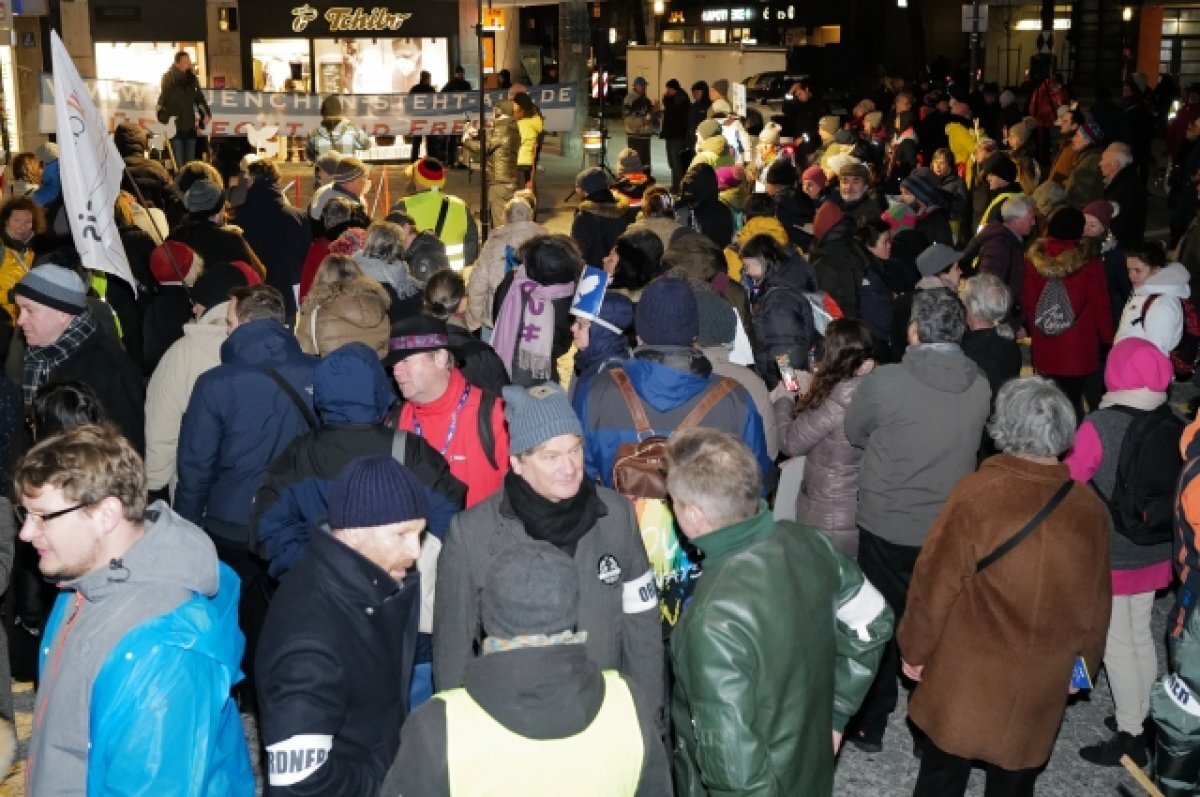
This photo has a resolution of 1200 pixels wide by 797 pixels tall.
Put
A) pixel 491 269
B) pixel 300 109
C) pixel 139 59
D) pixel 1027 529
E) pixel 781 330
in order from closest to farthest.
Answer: pixel 1027 529 → pixel 781 330 → pixel 491 269 → pixel 300 109 → pixel 139 59

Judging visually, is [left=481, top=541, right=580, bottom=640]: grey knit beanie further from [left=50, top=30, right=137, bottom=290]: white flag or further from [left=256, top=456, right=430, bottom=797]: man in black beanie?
[left=50, top=30, right=137, bottom=290]: white flag

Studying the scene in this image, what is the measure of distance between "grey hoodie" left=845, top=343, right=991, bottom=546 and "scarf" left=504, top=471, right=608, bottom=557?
1817mm

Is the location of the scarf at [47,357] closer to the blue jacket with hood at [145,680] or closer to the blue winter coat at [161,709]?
the blue jacket with hood at [145,680]

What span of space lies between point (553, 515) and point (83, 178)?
408cm

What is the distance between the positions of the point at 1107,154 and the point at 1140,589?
27.4ft

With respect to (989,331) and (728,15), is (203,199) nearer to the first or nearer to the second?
(989,331)

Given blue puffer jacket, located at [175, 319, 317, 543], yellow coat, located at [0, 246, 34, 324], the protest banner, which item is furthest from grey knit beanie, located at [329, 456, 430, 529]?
the protest banner

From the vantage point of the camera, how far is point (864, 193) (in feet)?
35.9

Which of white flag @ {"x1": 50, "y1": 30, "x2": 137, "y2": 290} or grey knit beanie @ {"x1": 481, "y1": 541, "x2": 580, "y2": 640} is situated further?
white flag @ {"x1": 50, "y1": 30, "x2": 137, "y2": 290}

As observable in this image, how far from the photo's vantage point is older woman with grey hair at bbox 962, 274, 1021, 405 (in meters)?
6.95

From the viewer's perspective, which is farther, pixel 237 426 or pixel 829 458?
pixel 829 458

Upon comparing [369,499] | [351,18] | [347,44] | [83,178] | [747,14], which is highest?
[747,14]

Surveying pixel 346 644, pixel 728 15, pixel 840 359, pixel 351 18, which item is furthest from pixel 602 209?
pixel 728 15

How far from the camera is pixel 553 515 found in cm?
423
